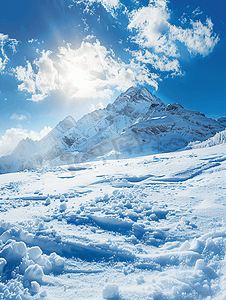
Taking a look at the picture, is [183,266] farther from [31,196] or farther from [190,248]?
[31,196]

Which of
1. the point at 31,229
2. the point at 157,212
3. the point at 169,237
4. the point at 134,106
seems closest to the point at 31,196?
the point at 31,229

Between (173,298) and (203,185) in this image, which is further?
(203,185)

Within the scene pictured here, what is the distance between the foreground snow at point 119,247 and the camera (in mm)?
2307

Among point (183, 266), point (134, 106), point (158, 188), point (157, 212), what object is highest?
point (134, 106)

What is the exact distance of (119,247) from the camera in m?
3.18

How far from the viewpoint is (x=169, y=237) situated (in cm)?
339

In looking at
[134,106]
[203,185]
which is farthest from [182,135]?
[134,106]

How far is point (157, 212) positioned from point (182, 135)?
48.2 meters

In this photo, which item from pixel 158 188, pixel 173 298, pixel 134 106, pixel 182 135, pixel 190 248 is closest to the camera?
pixel 173 298

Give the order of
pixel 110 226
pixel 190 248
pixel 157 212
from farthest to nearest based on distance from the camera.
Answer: pixel 157 212 < pixel 110 226 < pixel 190 248

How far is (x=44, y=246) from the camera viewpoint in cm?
328

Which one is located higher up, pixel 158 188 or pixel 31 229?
pixel 158 188

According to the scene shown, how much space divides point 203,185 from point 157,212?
8.99 ft

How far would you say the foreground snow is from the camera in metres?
2.31
